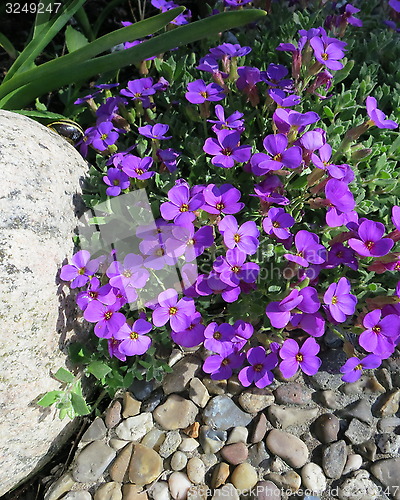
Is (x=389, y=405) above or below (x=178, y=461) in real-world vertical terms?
below

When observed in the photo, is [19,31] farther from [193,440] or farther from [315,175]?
[193,440]

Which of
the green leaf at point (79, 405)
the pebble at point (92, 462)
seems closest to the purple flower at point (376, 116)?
the green leaf at point (79, 405)

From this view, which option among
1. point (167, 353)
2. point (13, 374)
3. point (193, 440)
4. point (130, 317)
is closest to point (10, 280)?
point (13, 374)

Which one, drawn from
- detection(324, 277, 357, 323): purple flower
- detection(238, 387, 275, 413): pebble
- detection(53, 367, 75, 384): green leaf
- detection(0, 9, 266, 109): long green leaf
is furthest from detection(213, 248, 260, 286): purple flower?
detection(0, 9, 266, 109): long green leaf

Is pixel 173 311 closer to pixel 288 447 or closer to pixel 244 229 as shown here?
pixel 244 229

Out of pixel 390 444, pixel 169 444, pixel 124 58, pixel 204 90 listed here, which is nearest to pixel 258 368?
pixel 169 444
